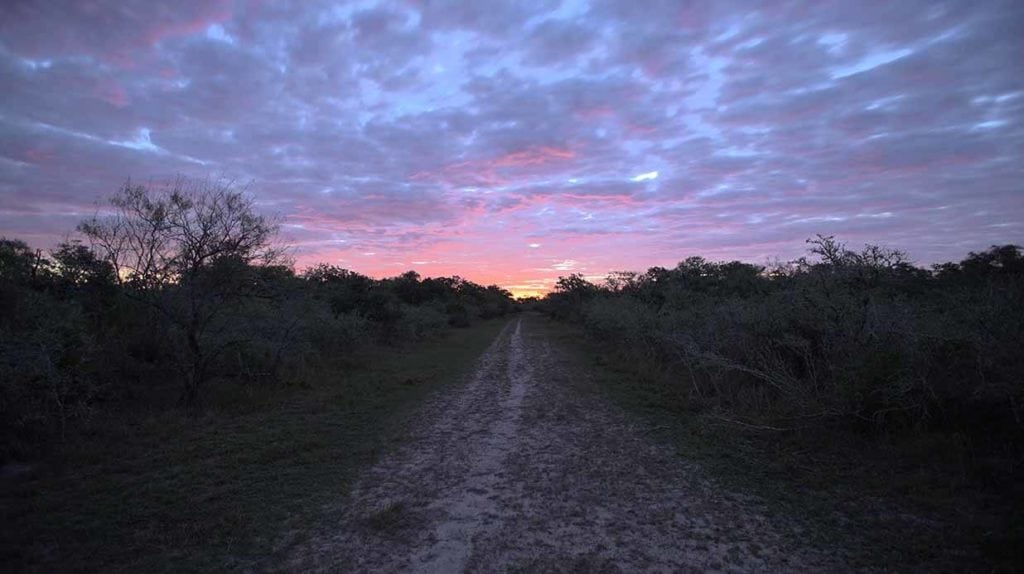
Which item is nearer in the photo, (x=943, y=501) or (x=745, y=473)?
(x=943, y=501)

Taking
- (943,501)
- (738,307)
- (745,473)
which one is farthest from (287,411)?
(943,501)

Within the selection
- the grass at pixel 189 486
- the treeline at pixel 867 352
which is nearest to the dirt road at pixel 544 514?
the grass at pixel 189 486

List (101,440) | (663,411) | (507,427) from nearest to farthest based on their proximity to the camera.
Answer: (101,440) < (507,427) < (663,411)

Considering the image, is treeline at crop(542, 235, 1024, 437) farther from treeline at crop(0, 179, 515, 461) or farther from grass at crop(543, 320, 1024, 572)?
treeline at crop(0, 179, 515, 461)

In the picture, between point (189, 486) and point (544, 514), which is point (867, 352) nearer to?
point (544, 514)

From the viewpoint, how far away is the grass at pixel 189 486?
4.26 m

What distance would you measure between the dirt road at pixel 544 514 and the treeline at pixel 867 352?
2.36m

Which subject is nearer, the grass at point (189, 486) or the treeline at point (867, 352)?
the grass at point (189, 486)

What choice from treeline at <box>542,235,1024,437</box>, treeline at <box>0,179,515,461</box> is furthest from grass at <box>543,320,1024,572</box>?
treeline at <box>0,179,515,461</box>

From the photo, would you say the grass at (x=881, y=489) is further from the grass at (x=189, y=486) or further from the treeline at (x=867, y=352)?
the grass at (x=189, y=486)

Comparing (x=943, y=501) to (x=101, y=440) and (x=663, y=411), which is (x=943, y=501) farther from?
(x=101, y=440)

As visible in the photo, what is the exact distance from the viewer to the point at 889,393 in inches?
249

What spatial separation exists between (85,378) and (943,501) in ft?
36.9

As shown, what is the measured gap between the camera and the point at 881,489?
5203 millimetres
